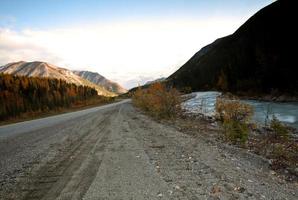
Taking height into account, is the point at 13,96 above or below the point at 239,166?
above

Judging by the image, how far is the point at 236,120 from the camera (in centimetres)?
1195

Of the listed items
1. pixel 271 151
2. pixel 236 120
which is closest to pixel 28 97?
pixel 236 120

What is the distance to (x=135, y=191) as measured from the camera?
16.6ft

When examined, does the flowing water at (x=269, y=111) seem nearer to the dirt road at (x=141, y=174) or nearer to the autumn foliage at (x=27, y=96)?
the dirt road at (x=141, y=174)

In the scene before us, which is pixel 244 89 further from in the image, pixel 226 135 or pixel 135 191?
pixel 135 191

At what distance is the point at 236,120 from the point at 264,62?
58275 mm

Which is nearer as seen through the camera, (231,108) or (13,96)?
(231,108)

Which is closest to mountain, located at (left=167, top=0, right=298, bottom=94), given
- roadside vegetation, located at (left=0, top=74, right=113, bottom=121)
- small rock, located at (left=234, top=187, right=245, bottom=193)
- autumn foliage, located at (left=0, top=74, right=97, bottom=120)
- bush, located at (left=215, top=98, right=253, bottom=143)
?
bush, located at (left=215, top=98, right=253, bottom=143)

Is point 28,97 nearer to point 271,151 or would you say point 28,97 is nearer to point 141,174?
point 141,174

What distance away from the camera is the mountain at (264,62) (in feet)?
189

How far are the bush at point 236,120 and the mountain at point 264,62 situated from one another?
15.2 metres

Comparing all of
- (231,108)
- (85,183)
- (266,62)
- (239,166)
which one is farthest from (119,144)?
(266,62)

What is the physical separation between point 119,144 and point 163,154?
2.66 meters

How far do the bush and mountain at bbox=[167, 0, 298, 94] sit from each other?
49.8 ft
